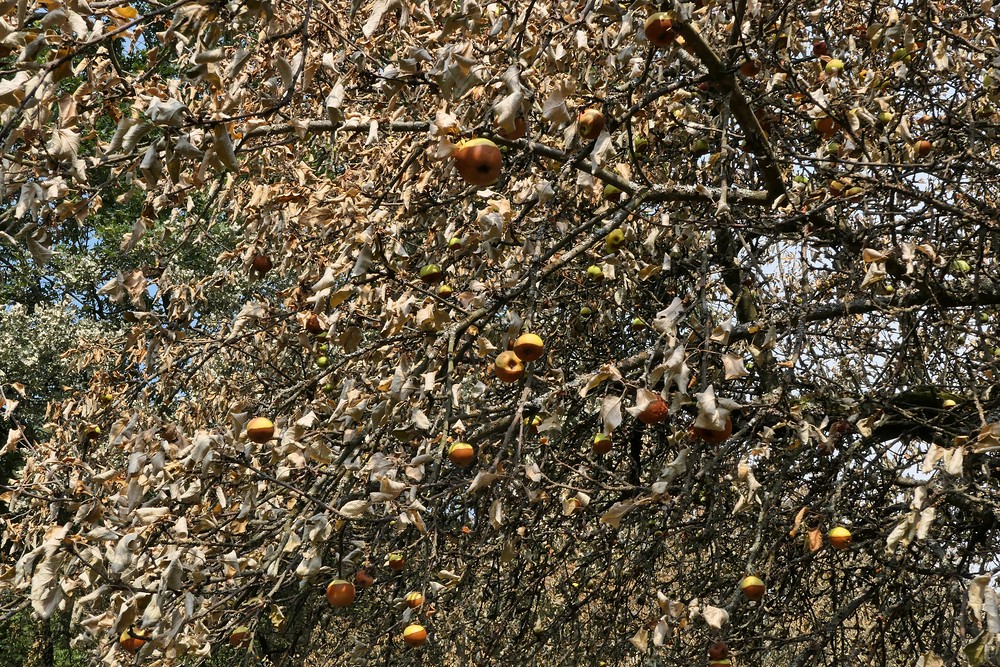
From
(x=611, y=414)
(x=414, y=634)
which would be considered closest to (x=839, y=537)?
(x=611, y=414)

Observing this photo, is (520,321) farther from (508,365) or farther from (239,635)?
(239,635)

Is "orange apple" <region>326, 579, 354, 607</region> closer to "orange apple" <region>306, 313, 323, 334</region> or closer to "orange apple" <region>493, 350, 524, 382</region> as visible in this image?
"orange apple" <region>493, 350, 524, 382</region>

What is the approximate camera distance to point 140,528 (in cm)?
269

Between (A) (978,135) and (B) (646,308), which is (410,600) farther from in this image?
(A) (978,135)

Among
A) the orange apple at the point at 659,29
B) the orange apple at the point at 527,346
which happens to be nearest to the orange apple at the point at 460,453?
the orange apple at the point at 527,346

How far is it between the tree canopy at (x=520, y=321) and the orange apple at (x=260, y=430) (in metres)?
0.06

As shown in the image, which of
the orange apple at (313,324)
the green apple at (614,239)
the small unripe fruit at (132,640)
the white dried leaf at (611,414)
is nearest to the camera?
the white dried leaf at (611,414)

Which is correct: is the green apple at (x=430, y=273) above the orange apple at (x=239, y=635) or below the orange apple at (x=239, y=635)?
above

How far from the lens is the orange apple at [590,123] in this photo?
2828 mm

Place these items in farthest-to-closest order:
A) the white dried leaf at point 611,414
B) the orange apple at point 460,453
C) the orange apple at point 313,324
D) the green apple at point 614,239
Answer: the orange apple at point 313,324
the green apple at point 614,239
the orange apple at point 460,453
the white dried leaf at point 611,414

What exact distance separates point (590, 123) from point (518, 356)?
0.80 meters

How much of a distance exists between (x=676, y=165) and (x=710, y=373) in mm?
1255

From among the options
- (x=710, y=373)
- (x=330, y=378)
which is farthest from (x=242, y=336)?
(x=710, y=373)

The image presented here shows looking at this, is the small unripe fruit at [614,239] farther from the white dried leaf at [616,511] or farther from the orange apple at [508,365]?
the white dried leaf at [616,511]
